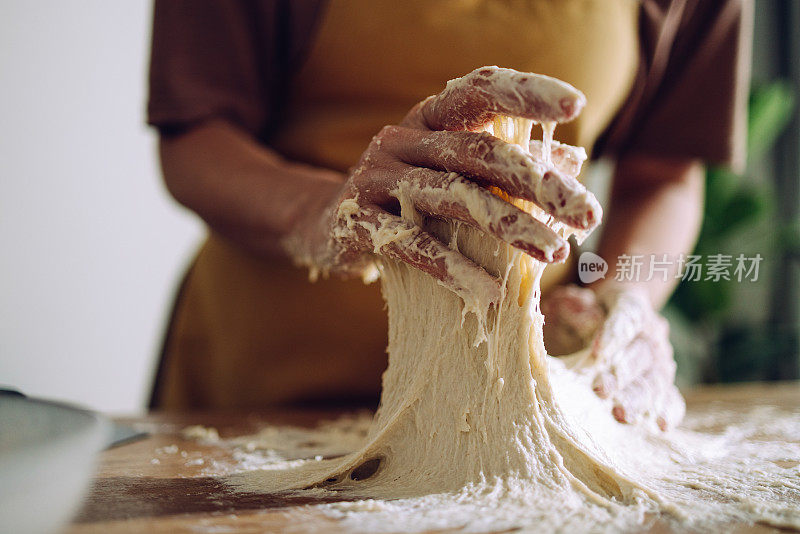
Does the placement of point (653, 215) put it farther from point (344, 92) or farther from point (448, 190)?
point (448, 190)

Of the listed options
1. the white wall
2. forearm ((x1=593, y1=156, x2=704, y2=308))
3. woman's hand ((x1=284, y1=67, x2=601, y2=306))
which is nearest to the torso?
forearm ((x1=593, y1=156, x2=704, y2=308))

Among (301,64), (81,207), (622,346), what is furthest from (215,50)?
(81,207)

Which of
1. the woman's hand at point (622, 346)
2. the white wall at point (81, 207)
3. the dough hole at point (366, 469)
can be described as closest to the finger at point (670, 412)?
the woman's hand at point (622, 346)

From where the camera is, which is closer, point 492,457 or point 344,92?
point 492,457

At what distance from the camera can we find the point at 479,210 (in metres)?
0.49

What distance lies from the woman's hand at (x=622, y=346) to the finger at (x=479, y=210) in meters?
0.30

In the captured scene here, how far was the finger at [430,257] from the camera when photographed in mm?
529

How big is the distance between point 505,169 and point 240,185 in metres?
0.49

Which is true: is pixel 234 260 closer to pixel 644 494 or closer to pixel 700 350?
pixel 644 494

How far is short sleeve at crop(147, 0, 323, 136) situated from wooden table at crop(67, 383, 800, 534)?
1.43 feet

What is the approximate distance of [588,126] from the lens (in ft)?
3.30

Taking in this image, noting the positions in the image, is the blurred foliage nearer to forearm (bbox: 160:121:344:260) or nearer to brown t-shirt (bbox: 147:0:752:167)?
brown t-shirt (bbox: 147:0:752:167)

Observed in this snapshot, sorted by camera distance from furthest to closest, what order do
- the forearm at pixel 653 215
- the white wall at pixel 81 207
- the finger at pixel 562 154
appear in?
the white wall at pixel 81 207, the forearm at pixel 653 215, the finger at pixel 562 154

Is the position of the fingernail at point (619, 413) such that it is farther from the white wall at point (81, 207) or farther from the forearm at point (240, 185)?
the white wall at point (81, 207)
